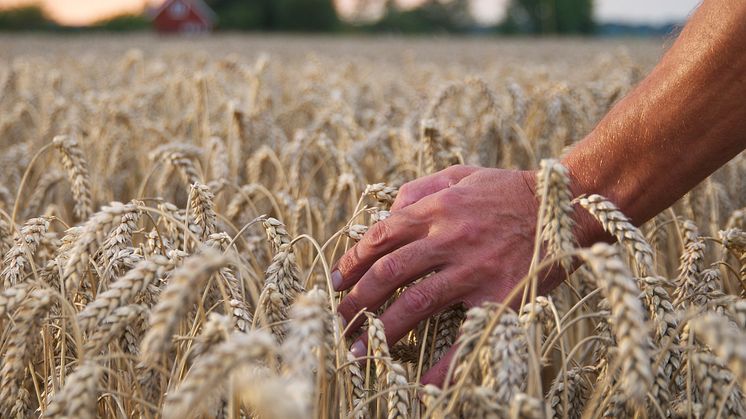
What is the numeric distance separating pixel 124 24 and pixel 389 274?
7005 centimetres

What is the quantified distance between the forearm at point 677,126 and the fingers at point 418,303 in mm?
460

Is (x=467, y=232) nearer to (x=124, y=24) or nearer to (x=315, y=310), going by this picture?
(x=315, y=310)

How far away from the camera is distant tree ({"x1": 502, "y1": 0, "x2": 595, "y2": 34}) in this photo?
71562mm

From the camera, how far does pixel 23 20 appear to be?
61969 mm

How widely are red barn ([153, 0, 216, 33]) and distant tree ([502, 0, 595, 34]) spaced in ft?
101

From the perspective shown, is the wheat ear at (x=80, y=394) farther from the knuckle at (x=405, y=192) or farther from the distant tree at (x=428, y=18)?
the distant tree at (x=428, y=18)

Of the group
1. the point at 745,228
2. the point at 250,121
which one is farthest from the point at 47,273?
the point at 745,228

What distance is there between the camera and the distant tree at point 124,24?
215 feet

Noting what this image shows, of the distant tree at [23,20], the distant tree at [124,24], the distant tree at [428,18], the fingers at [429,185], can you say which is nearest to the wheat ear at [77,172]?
the fingers at [429,185]

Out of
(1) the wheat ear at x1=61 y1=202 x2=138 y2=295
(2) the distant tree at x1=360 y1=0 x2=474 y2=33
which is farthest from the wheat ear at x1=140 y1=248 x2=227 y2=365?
(2) the distant tree at x1=360 y1=0 x2=474 y2=33

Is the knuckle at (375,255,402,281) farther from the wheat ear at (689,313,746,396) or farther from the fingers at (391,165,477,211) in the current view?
the wheat ear at (689,313,746,396)

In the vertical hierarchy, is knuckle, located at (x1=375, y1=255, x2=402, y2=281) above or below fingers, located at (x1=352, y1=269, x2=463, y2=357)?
above

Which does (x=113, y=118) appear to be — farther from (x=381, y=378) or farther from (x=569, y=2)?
(x=569, y=2)

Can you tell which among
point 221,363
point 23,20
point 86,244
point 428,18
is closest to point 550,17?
point 428,18
